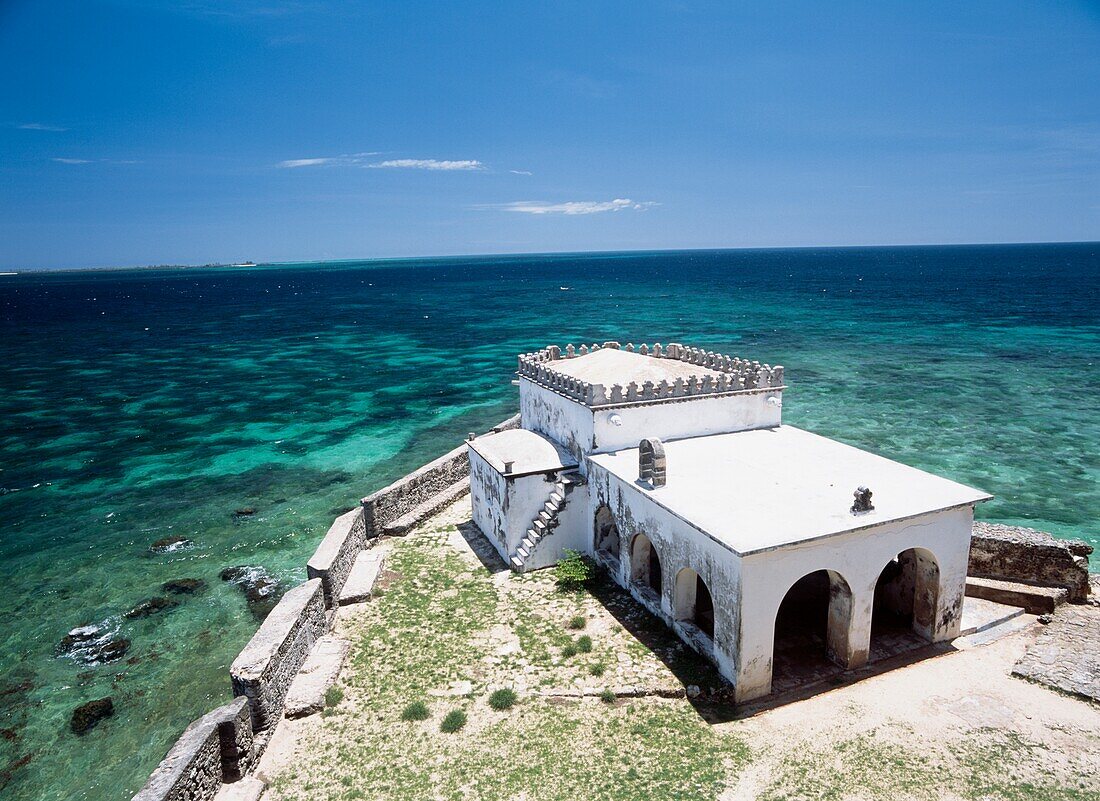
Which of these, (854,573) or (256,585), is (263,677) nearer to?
(256,585)

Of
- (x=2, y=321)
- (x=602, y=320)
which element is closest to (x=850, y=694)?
(x=602, y=320)

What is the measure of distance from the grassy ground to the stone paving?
1.15 meters

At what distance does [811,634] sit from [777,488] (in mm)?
3926

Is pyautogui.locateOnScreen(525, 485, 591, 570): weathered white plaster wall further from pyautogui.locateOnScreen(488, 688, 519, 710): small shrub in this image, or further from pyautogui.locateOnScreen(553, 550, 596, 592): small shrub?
pyautogui.locateOnScreen(488, 688, 519, 710): small shrub

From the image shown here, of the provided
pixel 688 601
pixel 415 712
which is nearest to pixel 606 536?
pixel 688 601

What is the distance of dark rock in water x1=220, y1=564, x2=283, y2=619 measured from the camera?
22.8 m

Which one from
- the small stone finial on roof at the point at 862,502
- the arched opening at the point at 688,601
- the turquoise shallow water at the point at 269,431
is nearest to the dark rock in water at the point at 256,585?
the turquoise shallow water at the point at 269,431

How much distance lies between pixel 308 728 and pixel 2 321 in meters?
140

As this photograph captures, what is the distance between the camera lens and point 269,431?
44.9 meters

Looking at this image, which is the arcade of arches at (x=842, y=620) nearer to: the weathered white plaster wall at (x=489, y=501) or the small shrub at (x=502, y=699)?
the small shrub at (x=502, y=699)

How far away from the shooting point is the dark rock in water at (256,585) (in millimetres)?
22844

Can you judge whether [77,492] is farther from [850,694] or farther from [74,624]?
[850,694]

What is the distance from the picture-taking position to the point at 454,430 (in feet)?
144

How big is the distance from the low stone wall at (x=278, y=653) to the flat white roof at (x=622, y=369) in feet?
35.0
